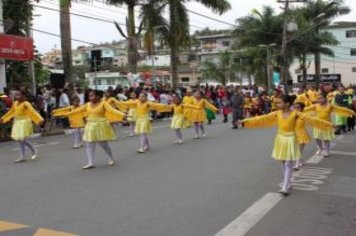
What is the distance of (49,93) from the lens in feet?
84.2

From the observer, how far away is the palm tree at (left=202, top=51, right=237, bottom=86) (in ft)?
256

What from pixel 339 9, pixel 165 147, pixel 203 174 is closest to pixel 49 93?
pixel 165 147

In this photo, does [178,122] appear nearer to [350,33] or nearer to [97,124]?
[97,124]

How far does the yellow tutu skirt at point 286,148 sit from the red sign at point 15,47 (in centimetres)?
1732

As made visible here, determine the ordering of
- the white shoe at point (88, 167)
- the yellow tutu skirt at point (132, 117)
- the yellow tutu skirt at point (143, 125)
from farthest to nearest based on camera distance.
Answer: the yellow tutu skirt at point (132, 117) < the yellow tutu skirt at point (143, 125) < the white shoe at point (88, 167)

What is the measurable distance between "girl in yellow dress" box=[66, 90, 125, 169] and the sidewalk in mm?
3836

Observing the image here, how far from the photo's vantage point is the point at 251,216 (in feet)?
26.6

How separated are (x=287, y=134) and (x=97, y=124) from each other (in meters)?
4.41

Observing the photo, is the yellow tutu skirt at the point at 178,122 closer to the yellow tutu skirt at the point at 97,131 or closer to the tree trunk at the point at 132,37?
the yellow tutu skirt at the point at 97,131

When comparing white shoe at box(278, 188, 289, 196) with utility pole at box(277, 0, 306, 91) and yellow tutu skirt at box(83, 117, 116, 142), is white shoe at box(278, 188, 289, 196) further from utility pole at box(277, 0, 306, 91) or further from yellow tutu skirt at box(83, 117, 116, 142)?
utility pole at box(277, 0, 306, 91)

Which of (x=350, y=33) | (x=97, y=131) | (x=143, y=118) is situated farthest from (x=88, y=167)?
(x=350, y=33)

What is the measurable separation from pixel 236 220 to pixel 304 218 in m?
0.92

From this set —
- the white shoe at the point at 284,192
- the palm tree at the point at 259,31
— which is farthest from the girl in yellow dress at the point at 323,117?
the palm tree at the point at 259,31

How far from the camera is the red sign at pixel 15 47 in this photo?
24781 millimetres
